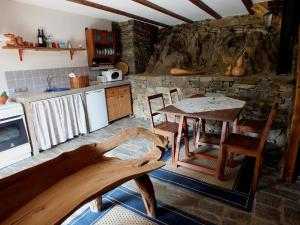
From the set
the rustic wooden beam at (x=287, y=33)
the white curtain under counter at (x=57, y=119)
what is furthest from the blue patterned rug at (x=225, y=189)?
the white curtain under counter at (x=57, y=119)

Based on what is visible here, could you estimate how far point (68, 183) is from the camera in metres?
1.47

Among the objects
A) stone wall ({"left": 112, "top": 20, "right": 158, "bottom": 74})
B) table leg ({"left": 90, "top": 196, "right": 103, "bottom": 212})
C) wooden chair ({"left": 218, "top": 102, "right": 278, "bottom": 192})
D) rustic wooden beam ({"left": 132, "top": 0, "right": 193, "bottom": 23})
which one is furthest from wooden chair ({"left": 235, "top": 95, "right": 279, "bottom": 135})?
stone wall ({"left": 112, "top": 20, "right": 158, "bottom": 74})

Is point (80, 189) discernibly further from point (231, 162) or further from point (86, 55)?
point (86, 55)

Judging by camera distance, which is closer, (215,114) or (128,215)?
(128,215)

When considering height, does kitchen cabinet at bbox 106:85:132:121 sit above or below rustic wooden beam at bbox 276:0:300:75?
below

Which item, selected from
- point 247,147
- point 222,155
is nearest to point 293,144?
point 247,147

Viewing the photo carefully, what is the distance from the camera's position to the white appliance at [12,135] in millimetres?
2709

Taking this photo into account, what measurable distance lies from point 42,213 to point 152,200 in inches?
35.3

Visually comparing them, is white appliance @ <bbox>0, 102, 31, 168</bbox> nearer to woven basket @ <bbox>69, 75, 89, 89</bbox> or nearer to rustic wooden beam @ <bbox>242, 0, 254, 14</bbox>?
woven basket @ <bbox>69, 75, 89, 89</bbox>

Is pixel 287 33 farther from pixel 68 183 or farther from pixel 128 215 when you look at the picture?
pixel 68 183

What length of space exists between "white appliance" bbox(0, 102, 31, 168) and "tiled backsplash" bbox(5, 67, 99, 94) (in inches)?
18.9

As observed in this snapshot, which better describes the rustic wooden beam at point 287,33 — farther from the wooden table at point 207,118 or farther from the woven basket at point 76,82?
the woven basket at point 76,82

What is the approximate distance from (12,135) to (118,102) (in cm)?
A: 208

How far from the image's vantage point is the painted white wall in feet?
9.98
